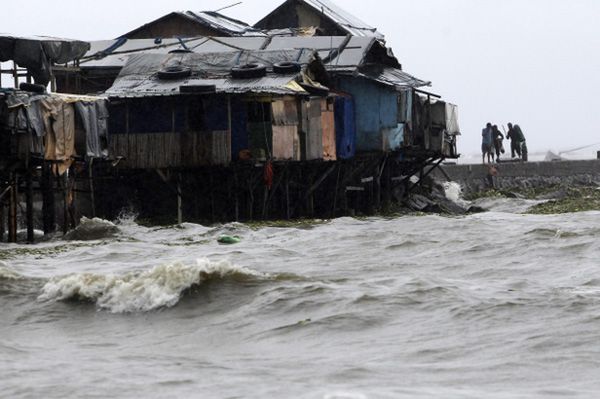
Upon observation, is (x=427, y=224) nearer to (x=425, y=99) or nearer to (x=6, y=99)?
(x=6, y=99)

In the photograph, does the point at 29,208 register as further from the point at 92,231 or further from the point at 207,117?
the point at 207,117

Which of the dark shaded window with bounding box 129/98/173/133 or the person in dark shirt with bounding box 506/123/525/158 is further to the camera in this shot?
the person in dark shirt with bounding box 506/123/525/158

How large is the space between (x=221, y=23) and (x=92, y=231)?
16914mm

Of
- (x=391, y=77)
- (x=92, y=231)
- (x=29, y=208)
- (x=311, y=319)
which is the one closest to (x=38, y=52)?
(x=92, y=231)

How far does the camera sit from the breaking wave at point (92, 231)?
22734 mm

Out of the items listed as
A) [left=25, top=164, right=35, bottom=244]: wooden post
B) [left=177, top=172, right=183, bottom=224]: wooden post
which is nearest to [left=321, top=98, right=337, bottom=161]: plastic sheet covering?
[left=177, top=172, right=183, bottom=224]: wooden post

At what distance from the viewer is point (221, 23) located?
38.9m

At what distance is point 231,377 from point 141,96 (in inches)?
682

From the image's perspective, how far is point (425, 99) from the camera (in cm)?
3478

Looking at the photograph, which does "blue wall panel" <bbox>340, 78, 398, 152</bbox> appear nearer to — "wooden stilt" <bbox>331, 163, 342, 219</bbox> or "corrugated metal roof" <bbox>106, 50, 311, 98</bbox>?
"wooden stilt" <bbox>331, 163, 342, 219</bbox>

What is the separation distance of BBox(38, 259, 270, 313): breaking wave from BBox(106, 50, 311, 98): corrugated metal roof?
11487 mm

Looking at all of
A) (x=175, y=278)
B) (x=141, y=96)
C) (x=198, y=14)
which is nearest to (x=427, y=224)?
(x=141, y=96)

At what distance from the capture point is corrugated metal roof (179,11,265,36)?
3723cm

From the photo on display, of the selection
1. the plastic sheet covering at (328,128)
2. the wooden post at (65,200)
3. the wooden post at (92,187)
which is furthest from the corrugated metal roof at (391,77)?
the wooden post at (65,200)
